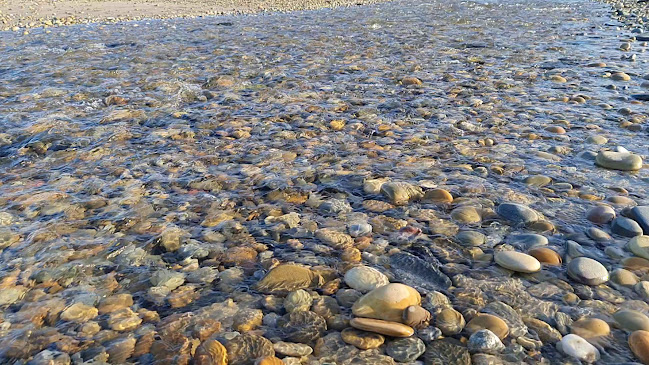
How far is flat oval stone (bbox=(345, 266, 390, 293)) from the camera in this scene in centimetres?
259

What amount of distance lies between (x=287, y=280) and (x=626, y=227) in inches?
90.3

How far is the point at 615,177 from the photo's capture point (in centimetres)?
375

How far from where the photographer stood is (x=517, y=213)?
324 centimetres

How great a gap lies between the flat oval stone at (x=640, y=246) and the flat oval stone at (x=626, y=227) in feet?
0.34

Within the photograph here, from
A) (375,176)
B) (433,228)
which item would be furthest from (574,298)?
(375,176)

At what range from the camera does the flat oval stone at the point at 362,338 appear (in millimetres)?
2189

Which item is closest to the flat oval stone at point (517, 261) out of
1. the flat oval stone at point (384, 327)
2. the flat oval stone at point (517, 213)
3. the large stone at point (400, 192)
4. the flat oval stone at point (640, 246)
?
the flat oval stone at point (517, 213)

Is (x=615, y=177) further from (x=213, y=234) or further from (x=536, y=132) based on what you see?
(x=213, y=234)

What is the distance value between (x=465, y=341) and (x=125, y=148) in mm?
4055

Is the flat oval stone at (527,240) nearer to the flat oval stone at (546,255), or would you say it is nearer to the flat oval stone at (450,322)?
the flat oval stone at (546,255)

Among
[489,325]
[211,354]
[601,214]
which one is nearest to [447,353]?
[489,325]

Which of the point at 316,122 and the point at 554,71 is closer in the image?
the point at 316,122

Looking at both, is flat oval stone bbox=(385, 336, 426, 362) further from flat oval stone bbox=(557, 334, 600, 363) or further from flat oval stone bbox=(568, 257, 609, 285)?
flat oval stone bbox=(568, 257, 609, 285)

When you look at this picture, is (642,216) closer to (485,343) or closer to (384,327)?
(485,343)
